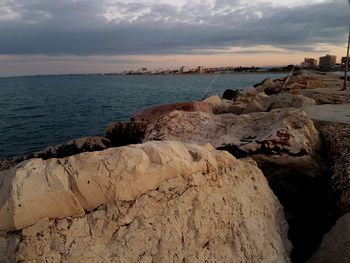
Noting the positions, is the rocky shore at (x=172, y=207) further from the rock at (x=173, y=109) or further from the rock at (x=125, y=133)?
the rock at (x=173, y=109)

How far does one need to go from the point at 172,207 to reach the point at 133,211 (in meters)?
0.43

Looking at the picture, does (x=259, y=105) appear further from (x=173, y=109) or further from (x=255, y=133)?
(x=255, y=133)

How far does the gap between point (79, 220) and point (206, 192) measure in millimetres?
1429

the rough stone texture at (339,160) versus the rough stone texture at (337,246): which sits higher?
the rough stone texture at (339,160)

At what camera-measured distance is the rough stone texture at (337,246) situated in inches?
158

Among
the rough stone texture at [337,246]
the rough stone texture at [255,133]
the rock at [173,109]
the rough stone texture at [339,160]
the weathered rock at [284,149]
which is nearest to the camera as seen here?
the rough stone texture at [337,246]

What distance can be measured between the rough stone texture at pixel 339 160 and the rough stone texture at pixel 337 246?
47 cm

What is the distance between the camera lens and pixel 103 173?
12.4 ft

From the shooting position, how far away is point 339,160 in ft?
20.0

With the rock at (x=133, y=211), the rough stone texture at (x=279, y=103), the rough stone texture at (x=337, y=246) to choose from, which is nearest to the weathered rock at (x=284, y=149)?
the rough stone texture at (x=337, y=246)

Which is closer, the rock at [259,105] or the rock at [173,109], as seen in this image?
the rock at [259,105]

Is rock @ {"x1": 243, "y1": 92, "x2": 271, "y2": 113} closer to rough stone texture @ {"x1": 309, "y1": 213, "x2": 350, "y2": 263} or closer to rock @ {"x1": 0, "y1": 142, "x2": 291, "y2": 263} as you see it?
rock @ {"x1": 0, "y1": 142, "x2": 291, "y2": 263}

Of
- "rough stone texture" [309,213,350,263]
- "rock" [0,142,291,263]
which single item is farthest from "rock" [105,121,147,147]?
"rough stone texture" [309,213,350,263]

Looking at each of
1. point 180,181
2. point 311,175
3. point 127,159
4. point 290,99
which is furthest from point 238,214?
point 290,99
